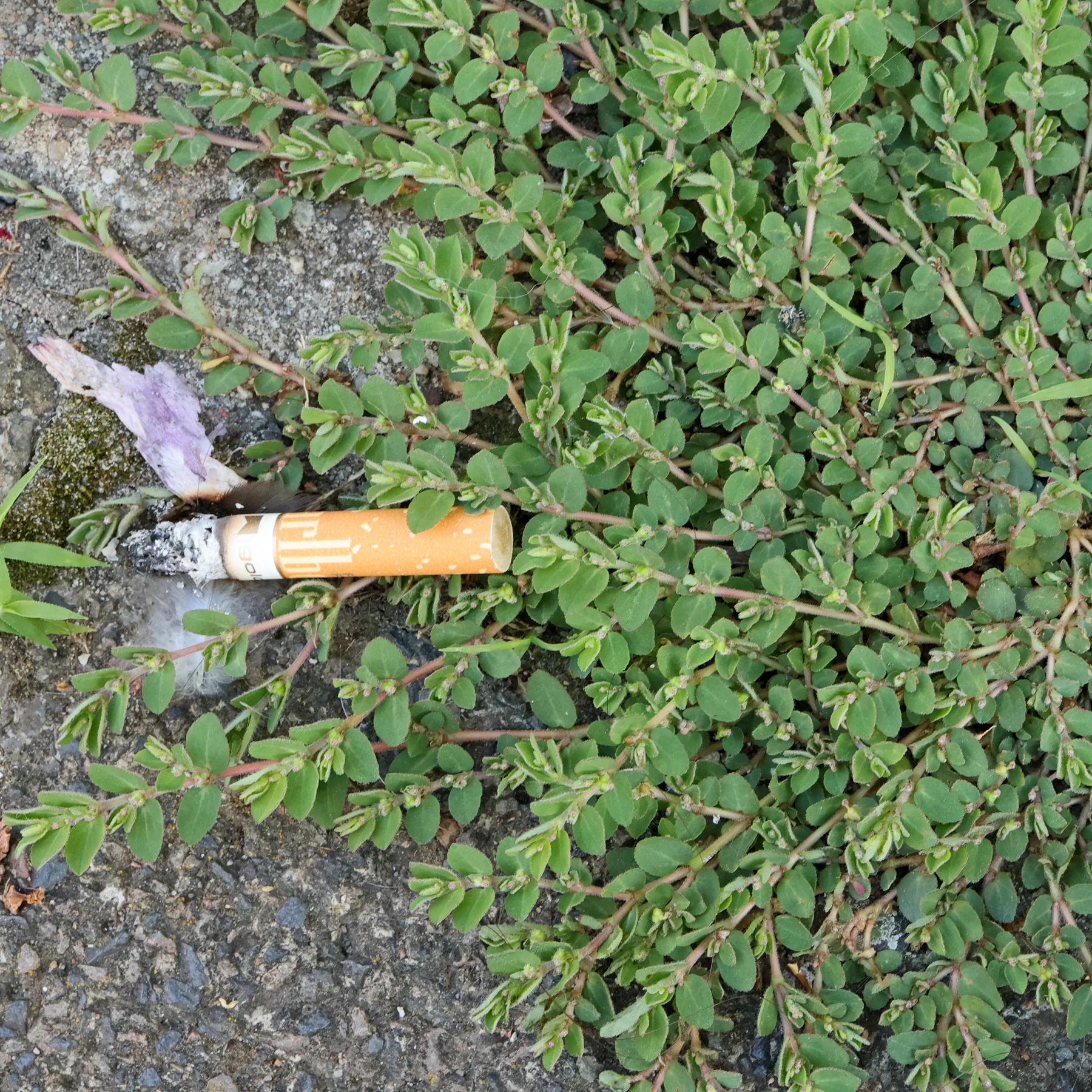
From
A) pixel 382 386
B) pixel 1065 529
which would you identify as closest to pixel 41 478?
pixel 382 386

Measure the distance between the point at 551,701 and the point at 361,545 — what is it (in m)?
0.59

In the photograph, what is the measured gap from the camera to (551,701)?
227 centimetres

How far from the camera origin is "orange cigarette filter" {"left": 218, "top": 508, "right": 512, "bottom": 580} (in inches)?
89.5

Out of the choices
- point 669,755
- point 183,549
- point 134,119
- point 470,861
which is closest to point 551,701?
point 669,755

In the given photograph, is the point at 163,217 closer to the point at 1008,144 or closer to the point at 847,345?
the point at 847,345

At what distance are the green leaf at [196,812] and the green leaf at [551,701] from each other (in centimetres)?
73

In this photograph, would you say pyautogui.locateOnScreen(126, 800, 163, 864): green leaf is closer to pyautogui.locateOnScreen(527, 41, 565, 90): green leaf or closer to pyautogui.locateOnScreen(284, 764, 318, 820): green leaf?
pyautogui.locateOnScreen(284, 764, 318, 820): green leaf

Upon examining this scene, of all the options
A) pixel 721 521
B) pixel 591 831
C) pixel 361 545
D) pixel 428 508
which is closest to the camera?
pixel 591 831

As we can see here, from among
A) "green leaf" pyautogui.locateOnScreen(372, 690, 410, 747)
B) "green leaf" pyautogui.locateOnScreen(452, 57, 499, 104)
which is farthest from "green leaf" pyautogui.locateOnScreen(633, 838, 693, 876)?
"green leaf" pyautogui.locateOnScreen(452, 57, 499, 104)

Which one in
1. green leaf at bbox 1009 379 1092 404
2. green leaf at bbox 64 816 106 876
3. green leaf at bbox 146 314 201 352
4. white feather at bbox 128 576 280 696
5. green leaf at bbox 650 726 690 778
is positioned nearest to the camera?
green leaf at bbox 64 816 106 876

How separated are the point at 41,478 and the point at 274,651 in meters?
0.79

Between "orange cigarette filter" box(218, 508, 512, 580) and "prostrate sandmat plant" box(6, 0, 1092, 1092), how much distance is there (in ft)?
0.31

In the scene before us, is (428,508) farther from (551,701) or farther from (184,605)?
(184,605)

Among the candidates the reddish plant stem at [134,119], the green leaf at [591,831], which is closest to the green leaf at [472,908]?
the green leaf at [591,831]
